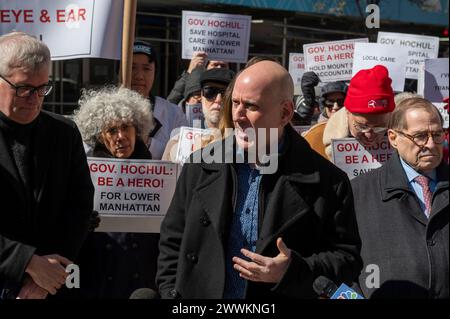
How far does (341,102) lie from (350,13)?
1274cm

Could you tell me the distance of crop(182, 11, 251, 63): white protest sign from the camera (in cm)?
828

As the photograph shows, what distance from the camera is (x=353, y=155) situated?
4.71 m

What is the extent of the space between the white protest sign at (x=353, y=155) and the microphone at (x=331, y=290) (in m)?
1.77

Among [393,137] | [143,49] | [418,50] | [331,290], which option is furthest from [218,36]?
[331,290]

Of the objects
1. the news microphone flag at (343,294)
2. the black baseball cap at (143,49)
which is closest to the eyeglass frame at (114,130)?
the black baseball cap at (143,49)

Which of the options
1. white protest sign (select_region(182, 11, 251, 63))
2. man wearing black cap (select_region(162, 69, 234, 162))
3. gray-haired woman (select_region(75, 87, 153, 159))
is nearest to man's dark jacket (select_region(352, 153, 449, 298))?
gray-haired woman (select_region(75, 87, 153, 159))

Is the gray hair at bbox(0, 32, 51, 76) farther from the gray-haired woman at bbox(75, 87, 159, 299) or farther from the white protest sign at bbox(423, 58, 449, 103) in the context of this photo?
the white protest sign at bbox(423, 58, 449, 103)

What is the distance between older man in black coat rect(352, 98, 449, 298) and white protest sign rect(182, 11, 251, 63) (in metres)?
4.60

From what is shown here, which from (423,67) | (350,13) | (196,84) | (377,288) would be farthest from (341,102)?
(350,13)

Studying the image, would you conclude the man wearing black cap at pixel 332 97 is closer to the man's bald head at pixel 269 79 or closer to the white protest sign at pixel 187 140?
the white protest sign at pixel 187 140

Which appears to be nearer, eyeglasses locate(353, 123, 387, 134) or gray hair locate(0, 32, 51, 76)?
gray hair locate(0, 32, 51, 76)

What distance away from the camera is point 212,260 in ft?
10.0

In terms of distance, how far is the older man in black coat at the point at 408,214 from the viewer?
351 centimetres

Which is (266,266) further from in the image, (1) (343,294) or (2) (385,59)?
(2) (385,59)
